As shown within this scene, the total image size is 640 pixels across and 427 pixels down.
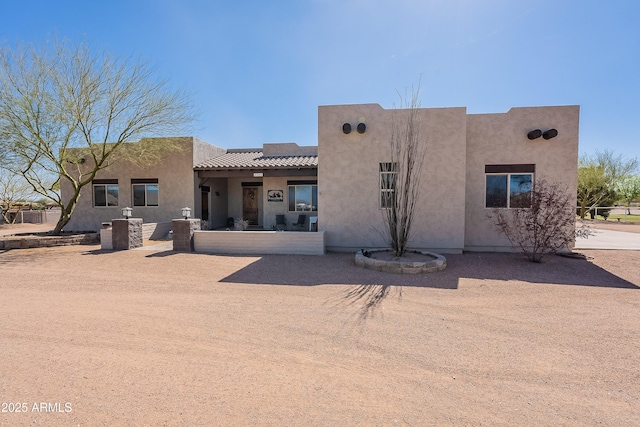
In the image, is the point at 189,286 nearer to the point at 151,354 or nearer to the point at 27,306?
the point at 27,306

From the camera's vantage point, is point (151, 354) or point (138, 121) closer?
point (151, 354)

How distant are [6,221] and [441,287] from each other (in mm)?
31791

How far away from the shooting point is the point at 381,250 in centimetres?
964

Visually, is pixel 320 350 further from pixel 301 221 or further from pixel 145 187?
pixel 145 187

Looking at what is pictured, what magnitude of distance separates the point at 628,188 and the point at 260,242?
36183mm

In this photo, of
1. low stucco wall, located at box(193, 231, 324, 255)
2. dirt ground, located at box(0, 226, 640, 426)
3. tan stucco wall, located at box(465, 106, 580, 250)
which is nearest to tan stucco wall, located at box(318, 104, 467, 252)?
low stucco wall, located at box(193, 231, 324, 255)

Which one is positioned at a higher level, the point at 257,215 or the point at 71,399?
the point at 257,215

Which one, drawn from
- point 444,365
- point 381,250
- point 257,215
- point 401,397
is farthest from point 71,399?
point 257,215

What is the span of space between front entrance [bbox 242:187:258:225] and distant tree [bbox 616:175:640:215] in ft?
103

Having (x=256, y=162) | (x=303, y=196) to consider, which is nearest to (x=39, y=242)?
(x=256, y=162)

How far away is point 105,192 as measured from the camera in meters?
16.1

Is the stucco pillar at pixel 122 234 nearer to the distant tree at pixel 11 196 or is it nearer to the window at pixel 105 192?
the window at pixel 105 192

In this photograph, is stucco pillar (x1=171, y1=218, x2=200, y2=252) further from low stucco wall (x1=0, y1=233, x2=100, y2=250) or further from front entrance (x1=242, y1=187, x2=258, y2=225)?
front entrance (x1=242, y1=187, x2=258, y2=225)

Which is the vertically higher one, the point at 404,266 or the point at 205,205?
the point at 205,205
